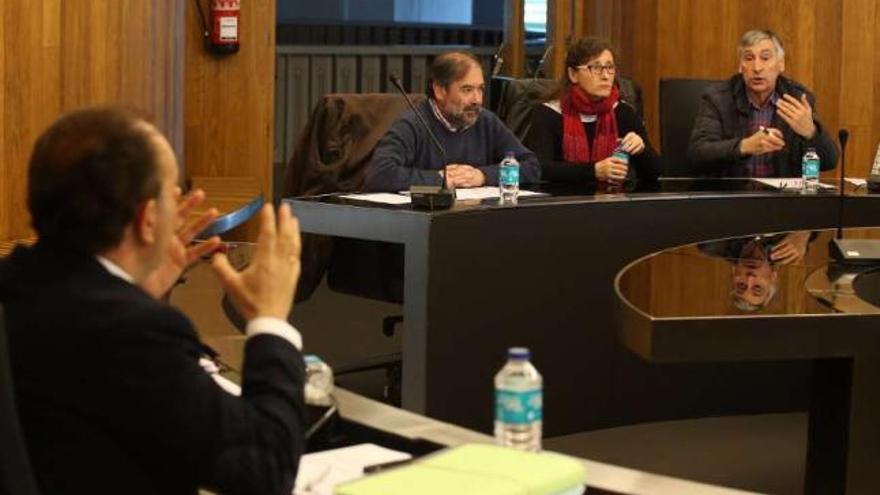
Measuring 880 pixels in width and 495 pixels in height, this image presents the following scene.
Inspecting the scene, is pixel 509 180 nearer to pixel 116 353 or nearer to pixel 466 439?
pixel 466 439

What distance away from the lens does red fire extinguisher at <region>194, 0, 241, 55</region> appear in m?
6.83

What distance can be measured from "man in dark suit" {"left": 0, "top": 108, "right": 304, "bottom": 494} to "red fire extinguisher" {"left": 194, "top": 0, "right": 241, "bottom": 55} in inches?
200

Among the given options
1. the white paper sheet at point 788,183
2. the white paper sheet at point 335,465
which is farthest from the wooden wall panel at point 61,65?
the white paper sheet at point 335,465

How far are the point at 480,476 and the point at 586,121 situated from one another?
3941 mm

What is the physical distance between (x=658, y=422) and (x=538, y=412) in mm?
3116

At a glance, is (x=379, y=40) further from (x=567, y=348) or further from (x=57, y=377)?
(x=57, y=377)

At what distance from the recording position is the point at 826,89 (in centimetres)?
683

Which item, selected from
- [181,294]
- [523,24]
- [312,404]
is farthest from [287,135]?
[312,404]

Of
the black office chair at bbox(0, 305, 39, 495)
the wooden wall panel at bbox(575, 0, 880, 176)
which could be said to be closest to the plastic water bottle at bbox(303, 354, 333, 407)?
the black office chair at bbox(0, 305, 39, 495)

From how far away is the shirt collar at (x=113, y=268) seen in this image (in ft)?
6.00

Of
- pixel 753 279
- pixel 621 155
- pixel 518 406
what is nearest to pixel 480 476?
pixel 518 406

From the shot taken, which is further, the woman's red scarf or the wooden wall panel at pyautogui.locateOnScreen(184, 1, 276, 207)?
the wooden wall panel at pyautogui.locateOnScreen(184, 1, 276, 207)

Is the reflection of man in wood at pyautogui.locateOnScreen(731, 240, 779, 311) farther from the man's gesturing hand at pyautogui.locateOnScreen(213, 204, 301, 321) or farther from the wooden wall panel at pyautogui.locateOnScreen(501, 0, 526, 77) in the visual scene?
the wooden wall panel at pyautogui.locateOnScreen(501, 0, 526, 77)

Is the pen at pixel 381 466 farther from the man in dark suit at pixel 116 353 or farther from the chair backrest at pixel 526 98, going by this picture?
the chair backrest at pixel 526 98
